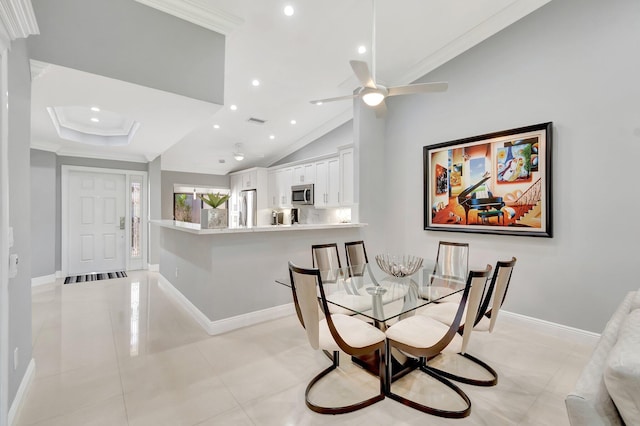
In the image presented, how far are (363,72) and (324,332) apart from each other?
1957 mm

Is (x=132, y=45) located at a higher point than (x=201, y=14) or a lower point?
lower

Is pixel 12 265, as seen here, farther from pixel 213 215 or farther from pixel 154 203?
pixel 154 203

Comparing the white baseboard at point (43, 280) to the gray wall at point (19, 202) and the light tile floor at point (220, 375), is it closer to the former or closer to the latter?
the light tile floor at point (220, 375)

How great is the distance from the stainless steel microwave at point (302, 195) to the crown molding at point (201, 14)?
10.6ft

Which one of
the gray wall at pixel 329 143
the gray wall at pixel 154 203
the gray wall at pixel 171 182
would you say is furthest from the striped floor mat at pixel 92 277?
the gray wall at pixel 329 143

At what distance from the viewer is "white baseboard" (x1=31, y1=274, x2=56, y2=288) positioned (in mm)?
4971

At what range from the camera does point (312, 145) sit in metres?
6.63

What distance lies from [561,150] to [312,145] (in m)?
4.55

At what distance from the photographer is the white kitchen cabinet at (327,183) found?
17.4 feet

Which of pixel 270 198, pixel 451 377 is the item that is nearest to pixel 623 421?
pixel 451 377

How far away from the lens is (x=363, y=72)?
225cm

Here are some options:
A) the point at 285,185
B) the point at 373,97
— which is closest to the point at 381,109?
the point at 373,97

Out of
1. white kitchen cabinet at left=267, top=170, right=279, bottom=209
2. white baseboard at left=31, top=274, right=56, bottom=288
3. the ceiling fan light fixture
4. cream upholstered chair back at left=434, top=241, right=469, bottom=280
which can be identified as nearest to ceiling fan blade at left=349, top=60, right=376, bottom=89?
the ceiling fan light fixture

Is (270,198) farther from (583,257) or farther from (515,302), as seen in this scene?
(583,257)
